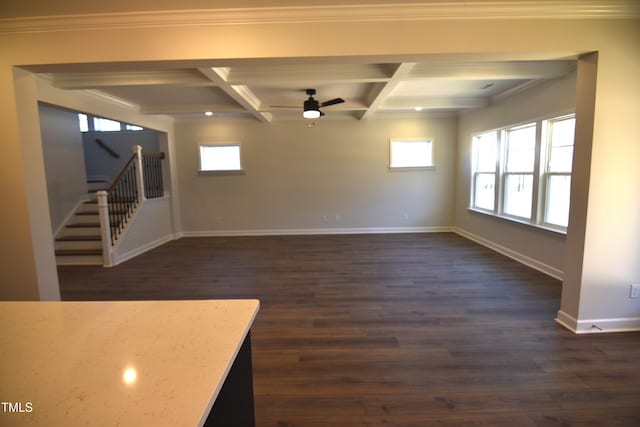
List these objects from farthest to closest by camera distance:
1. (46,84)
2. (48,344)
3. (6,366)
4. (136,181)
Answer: (136,181) → (46,84) → (48,344) → (6,366)

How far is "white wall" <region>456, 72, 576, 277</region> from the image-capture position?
3.85 meters

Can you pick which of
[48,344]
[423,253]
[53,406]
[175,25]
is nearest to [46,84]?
[175,25]

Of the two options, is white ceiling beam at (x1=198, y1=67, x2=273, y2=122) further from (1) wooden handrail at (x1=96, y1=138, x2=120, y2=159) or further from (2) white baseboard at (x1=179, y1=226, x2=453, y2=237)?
(1) wooden handrail at (x1=96, y1=138, x2=120, y2=159)

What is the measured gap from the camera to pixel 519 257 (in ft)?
15.3

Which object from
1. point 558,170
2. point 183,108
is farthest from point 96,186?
point 558,170

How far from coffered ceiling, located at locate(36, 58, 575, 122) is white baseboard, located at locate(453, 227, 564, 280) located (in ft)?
8.25

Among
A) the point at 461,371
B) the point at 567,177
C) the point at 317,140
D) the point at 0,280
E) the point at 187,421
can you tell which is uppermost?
the point at 317,140

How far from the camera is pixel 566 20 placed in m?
2.31

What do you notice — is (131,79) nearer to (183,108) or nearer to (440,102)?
(183,108)

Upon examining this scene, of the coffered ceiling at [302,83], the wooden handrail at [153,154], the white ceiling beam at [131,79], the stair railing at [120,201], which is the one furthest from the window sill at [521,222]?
→ the wooden handrail at [153,154]

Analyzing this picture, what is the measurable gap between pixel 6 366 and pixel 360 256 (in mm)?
4544

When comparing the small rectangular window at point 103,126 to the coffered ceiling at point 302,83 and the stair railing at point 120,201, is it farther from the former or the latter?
the coffered ceiling at point 302,83

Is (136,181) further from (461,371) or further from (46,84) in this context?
(461,371)

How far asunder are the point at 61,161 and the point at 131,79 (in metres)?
3.56
